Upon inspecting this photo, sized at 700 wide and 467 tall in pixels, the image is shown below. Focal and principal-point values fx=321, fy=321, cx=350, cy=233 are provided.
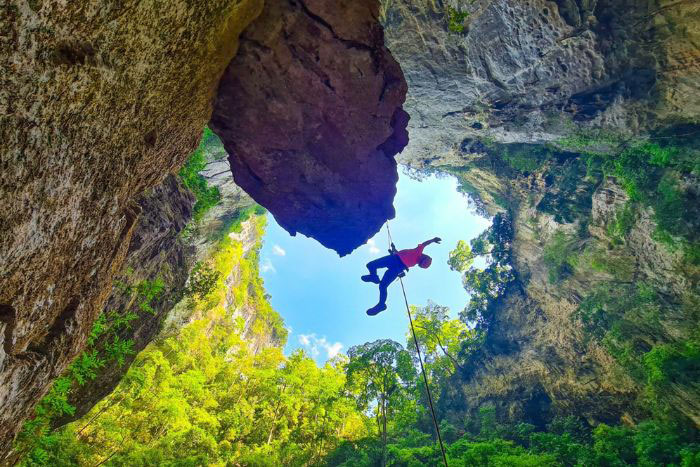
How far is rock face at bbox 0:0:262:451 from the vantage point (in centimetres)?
236

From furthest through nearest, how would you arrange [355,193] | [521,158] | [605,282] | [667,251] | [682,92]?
[521,158], [605,282], [667,251], [682,92], [355,193]

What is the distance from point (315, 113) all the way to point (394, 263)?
4749 millimetres

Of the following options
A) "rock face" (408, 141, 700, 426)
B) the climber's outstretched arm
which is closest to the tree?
"rock face" (408, 141, 700, 426)

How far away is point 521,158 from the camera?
52.5 feet

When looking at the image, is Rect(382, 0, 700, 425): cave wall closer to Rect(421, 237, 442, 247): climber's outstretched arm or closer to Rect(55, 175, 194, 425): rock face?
Rect(421, 237, 442, 247): climber's outstretched arm

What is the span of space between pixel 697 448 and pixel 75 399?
1618 cm

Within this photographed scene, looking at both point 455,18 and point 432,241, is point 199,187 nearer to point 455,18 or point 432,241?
point 432,241

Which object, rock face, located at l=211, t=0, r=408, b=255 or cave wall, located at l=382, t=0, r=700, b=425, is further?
cave wall, located at l=382, t=0, r=700, b=425

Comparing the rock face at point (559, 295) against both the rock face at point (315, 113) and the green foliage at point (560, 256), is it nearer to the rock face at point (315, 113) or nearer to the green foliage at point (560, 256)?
the green foliage at point (560, 256)

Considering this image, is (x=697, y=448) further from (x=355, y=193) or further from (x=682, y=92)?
(x=355, y=193)

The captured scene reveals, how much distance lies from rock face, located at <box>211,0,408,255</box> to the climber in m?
1.43

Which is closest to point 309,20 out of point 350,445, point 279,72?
point 279,72

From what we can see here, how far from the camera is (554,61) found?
10750 mm

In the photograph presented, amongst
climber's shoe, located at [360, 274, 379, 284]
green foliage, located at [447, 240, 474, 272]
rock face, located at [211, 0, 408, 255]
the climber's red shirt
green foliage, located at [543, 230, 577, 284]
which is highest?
green foliage, located at [447, 240, 474, 272]
